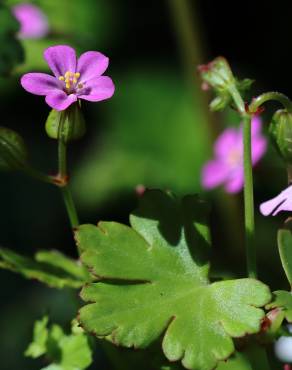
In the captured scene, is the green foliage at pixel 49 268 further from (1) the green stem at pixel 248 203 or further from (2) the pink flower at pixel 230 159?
(2) the pink flower at pixel 230 159

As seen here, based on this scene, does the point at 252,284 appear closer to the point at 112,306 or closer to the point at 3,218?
the point at 112,306

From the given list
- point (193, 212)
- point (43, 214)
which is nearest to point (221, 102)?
point (193, 212)

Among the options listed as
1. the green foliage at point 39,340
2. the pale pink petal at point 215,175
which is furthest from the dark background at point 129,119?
the green foliage at point 39,340

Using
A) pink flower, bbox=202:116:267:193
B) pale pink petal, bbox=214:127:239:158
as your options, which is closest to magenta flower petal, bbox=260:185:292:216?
pink flower, bbox=202:116:267:193

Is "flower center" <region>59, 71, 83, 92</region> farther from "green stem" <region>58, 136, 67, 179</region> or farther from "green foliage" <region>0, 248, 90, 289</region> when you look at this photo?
"green foliage" <region>0, 248, 90, 289</region>

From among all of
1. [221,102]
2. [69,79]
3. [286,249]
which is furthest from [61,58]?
[286,249]
